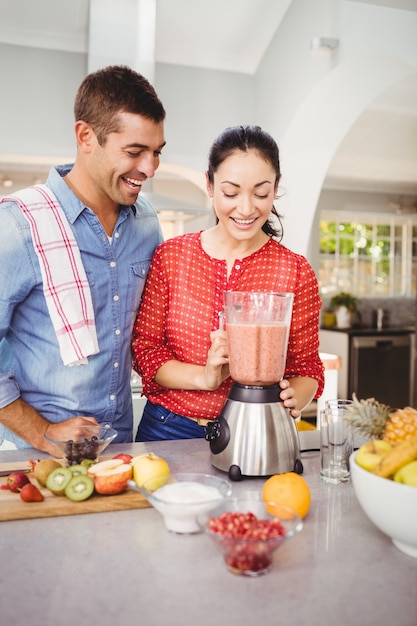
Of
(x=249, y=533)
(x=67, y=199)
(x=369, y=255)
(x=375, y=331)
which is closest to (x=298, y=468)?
(x=249, y=533)

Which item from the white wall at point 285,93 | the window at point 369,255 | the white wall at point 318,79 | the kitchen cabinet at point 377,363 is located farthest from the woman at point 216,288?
the window at point 369,255

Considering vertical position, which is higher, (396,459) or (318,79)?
(318,79)

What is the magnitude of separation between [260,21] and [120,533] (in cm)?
391

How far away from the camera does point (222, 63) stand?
4.48 m

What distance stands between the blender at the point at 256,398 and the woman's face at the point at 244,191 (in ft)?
1.10

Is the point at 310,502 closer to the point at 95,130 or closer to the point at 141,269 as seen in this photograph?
the point at 141,269

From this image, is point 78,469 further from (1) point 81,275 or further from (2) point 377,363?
(2) point 377,363

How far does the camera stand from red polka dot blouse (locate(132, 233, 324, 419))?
1.79m

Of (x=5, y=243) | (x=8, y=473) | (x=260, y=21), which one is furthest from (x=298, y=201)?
(x=8, y=473)

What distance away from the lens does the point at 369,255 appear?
914cm

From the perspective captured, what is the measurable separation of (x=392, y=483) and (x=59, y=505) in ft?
2.18

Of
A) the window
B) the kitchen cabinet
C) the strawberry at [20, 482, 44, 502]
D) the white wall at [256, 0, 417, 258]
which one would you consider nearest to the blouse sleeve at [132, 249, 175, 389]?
the strawberry at [20, 482, 44, 502]

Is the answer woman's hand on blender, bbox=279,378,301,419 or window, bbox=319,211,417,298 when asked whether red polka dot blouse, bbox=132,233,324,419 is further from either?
window, bbox=319,211,417,298

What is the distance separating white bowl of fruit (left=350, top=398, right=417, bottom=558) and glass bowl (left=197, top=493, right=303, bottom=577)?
144 mm
